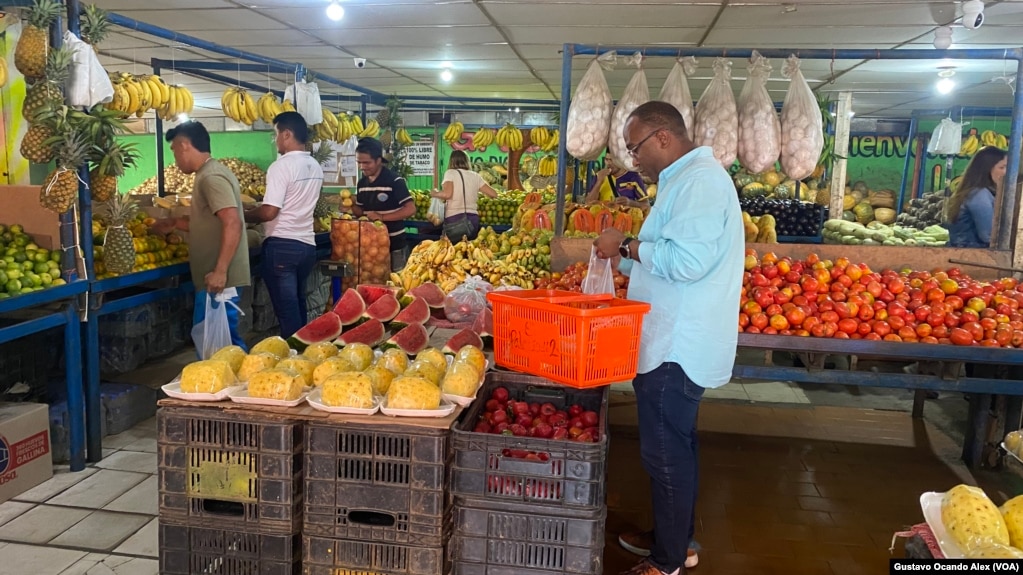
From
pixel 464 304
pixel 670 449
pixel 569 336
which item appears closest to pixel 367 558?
pixel 569 336

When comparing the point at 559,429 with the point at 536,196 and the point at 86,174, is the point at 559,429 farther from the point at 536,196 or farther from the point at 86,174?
the point at 536,196

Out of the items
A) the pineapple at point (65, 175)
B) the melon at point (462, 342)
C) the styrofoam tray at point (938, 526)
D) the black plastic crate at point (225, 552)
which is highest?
the pineapple at point (65, 175)

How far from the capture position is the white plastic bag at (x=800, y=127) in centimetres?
394

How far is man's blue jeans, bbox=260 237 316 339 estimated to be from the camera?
17.6ft

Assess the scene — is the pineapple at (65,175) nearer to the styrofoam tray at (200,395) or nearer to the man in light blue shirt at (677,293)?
the styrofoam tray at (200,395)

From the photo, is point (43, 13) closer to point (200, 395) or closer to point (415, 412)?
point (200, 395)

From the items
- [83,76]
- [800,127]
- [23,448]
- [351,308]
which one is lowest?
[23,448]

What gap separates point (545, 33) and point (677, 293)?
4.69 meters

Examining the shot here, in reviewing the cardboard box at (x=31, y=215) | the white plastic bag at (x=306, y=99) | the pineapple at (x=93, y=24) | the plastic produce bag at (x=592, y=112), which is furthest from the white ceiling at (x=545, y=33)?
the cardboard box at (x=31, y=215)

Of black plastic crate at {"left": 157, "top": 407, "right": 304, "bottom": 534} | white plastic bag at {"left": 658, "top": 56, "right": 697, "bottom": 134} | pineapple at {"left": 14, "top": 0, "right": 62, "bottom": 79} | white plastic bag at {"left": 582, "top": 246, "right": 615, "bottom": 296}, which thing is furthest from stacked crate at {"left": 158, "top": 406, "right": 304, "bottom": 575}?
white plastic bag at {"left": 658, "top": 56, "right": 697, "bottom": 134}

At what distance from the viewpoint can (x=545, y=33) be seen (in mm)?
6605

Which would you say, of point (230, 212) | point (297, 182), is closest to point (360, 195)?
point (297, 182)

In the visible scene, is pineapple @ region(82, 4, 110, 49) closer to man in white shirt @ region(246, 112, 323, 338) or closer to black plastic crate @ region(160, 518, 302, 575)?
man in white shirt @ region(246, 112, 323, 338)

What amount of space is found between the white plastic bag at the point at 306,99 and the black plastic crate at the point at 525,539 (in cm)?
546
